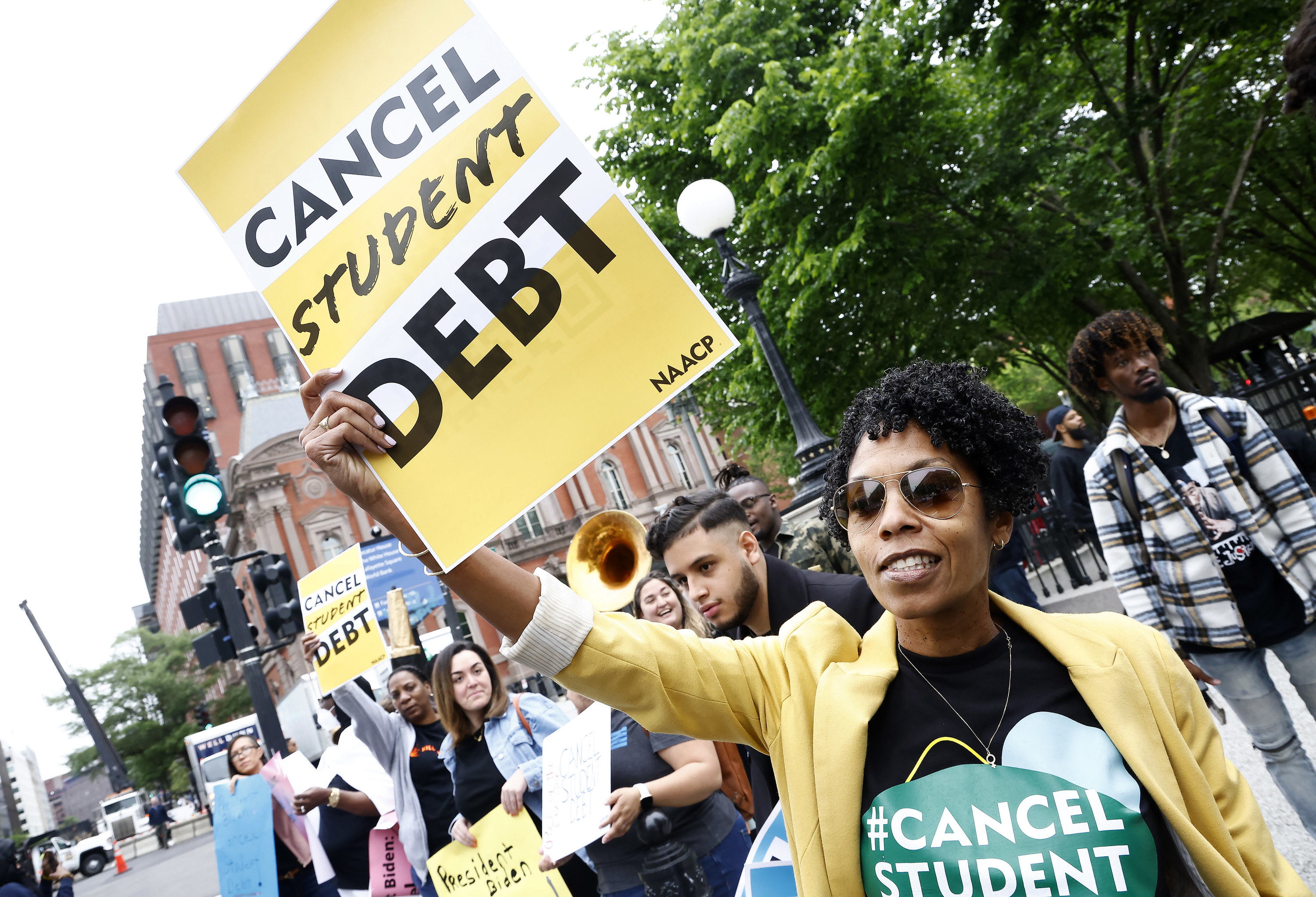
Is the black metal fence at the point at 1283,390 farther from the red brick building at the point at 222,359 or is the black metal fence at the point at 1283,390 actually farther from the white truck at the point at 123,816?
the red brick building at the point at 222,359

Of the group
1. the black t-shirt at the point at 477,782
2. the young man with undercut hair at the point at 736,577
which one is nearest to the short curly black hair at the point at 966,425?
the young man with undercut hair at the point at 736,577

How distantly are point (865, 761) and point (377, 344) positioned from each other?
1.36 m

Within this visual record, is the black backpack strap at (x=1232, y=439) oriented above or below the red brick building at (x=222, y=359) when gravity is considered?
below

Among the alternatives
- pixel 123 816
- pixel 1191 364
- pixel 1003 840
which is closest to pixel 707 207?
pixel 1003 840

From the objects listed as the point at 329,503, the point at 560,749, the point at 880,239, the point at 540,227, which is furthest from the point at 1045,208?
the point at 329,503

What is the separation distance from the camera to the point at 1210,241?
590 inches

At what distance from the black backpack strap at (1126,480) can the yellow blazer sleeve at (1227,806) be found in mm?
1618

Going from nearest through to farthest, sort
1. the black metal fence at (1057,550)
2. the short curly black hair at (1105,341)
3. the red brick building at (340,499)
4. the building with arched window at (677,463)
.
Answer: the short curly black hair at (1105,341), the black metal fence at (1057,550), the red brick building at (340,499), the building with arched window at (677,463)

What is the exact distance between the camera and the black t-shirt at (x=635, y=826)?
3635mm

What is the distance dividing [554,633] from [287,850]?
5915 mm

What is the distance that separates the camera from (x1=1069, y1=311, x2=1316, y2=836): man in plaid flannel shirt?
3.03m

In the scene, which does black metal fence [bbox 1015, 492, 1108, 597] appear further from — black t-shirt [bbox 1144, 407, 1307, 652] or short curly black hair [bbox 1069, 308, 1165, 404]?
black t-shirt [bbox 1144, 407, 1307, 652]

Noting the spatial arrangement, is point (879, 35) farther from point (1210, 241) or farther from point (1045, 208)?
point (1210, 241)

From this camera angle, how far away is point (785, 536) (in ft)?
17.1
